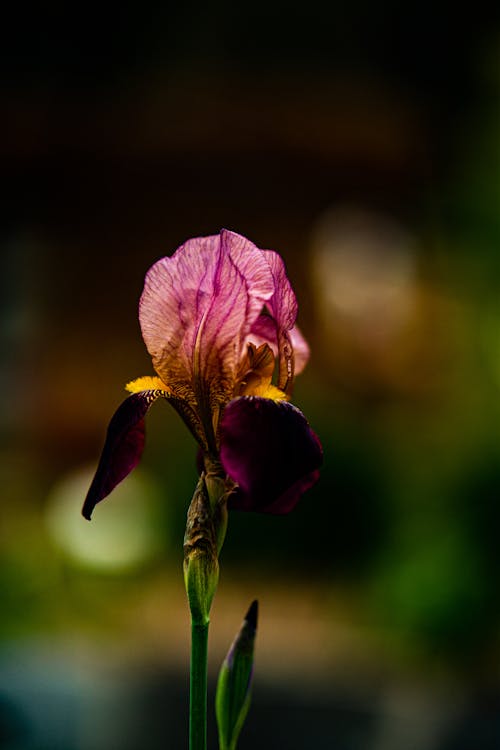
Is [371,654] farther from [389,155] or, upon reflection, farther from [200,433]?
[200,433]

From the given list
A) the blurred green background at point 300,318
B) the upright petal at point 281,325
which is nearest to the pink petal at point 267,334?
the upright petal at point 281,325

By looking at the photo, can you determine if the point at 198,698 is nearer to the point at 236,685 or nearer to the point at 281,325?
the point at 236,685

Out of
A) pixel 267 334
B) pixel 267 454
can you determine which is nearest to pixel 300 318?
pixel 267 334

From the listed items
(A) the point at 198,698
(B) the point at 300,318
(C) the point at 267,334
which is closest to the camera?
(A) the point at 198,698

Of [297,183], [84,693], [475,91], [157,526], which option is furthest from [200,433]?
[297,183]

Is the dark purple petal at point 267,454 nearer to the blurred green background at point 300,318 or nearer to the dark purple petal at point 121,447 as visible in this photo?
the dark purple petal at point 121,447

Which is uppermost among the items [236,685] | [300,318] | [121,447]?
[121,447]

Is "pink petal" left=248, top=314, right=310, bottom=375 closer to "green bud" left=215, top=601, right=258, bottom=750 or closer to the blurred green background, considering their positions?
"green bud" left=215, top=601, right=258, bottom=750
